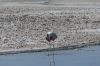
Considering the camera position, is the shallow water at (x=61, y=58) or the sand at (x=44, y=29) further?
the sand at (x=44, y=29)

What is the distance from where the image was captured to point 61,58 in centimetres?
1378

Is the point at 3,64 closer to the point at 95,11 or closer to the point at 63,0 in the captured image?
the point at 95,11

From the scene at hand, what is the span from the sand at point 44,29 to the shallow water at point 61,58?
0.71 meters

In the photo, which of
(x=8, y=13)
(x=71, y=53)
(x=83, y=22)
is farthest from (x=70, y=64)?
(x=8, y=13)

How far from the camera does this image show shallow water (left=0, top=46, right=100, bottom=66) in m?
13.0

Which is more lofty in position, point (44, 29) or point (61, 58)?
point (61, 58)

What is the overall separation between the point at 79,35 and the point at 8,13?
8.79 metres

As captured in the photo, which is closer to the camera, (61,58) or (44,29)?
(61,58)

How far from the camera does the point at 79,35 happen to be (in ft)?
58.5

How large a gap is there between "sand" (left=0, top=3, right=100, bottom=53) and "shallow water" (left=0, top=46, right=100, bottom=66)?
715 millimetres

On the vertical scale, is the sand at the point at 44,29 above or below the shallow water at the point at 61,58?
below

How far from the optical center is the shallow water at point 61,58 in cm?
1302

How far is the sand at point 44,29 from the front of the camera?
52.9ft

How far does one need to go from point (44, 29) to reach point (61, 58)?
5880 mm
